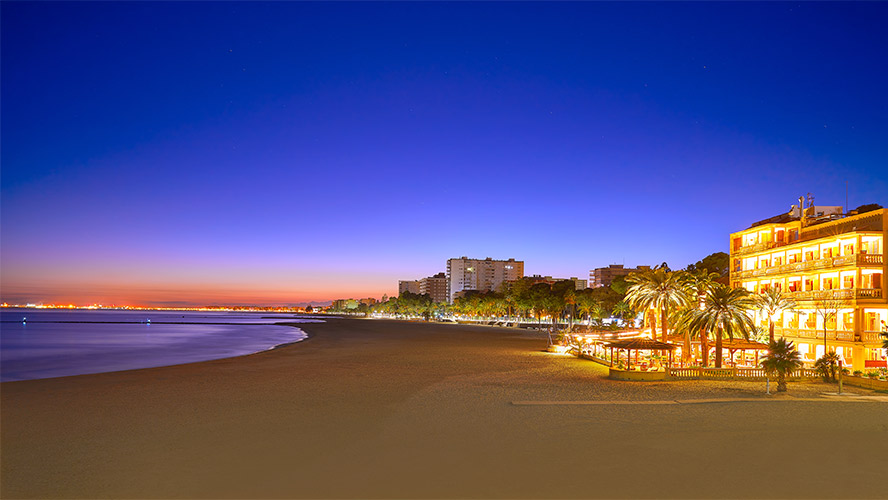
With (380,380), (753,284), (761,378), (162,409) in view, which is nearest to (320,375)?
(380,380)

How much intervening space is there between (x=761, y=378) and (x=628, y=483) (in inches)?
859

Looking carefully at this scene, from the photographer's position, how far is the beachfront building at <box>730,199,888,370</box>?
115 ft

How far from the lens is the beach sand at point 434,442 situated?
38.4 feet

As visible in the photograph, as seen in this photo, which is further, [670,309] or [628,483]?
[670,309]

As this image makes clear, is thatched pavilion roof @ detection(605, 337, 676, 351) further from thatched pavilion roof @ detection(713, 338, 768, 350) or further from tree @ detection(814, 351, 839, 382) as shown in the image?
tree @ detection(814, 351, 839, 382)

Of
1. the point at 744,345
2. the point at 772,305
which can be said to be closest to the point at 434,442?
the point at 744,345

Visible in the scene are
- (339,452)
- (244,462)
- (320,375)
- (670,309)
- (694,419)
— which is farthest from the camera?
(670,309)

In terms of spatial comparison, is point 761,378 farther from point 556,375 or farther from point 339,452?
point 339,452

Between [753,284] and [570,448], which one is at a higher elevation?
[753,284]

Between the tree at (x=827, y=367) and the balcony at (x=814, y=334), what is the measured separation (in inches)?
305

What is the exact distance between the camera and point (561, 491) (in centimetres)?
1129

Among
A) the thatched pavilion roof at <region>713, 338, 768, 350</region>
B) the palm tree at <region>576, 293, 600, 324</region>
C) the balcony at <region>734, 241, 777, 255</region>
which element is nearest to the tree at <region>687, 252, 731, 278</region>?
the palm tree at <region>576, 293, 600, 324</region>

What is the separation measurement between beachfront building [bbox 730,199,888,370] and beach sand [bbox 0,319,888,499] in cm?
973

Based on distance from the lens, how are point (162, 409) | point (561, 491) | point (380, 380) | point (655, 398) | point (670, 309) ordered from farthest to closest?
point (670, 309) → point (380, 380) → point (655, 398) → point (162, 409) → point (561, 491)
